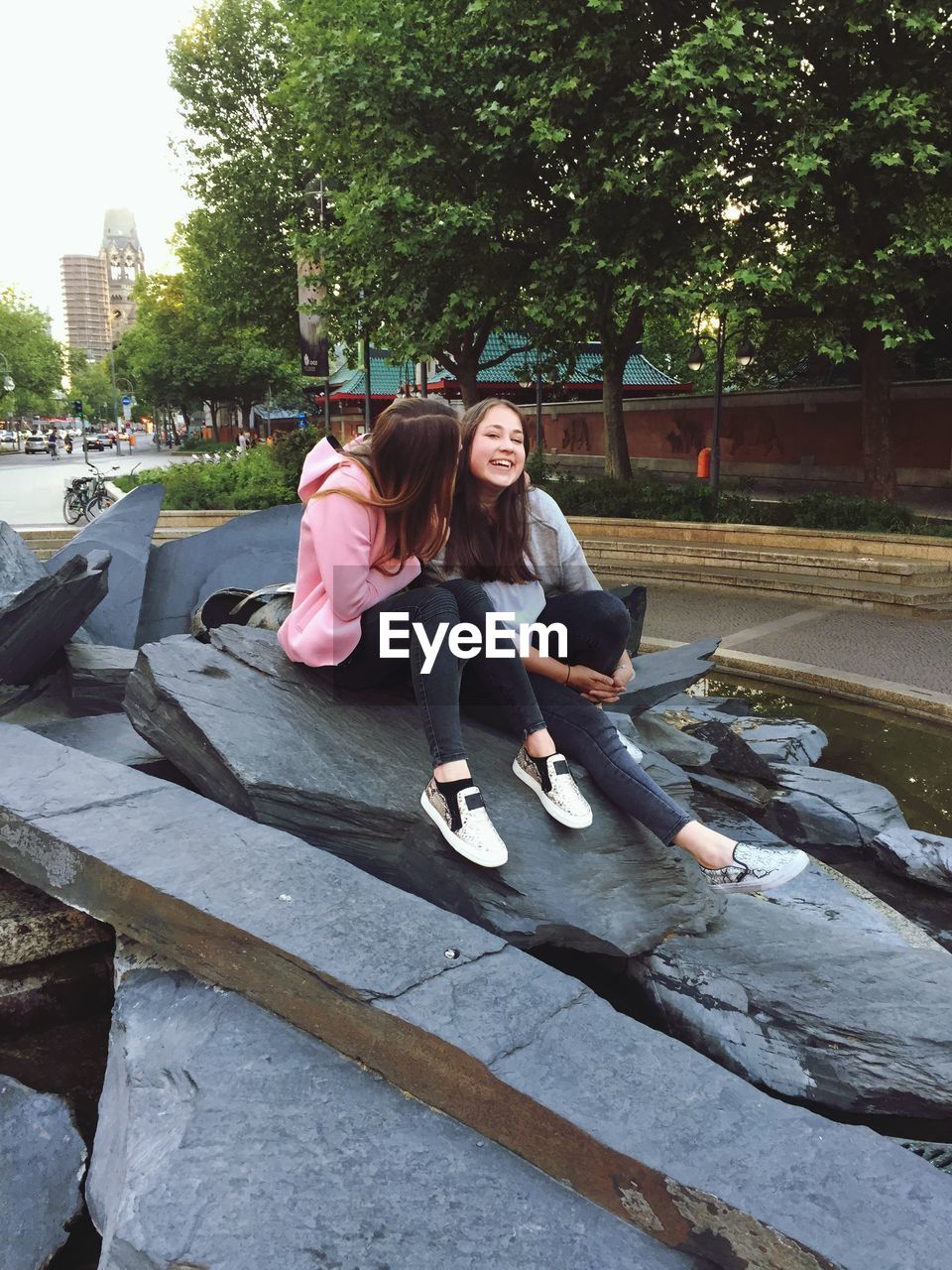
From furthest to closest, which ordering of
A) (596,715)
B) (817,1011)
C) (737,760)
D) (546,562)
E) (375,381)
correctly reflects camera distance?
(375,381) → (737,760) → (546,562) → (596,715) → (817,1011)

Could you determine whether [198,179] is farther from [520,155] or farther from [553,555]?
[553,555]

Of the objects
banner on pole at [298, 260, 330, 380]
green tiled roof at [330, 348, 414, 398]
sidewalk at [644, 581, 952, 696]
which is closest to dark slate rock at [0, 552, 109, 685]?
sidewalk at [644, 581, 952, 696]

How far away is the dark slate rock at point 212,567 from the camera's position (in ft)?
16.6

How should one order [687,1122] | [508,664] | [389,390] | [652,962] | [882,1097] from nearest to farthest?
[687,1122] → [882,1097] → [652,962] → [508,664] → [389,390]

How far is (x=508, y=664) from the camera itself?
2.97 meters

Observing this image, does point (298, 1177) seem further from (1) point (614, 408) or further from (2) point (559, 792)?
(1) point (614, 408)

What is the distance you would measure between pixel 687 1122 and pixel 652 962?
2.89 feet

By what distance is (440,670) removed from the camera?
9.11ft

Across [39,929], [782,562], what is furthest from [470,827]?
[782,562]

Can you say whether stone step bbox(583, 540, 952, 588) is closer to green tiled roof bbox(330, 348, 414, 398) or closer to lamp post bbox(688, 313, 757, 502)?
lamp post bbox(688, 313, 757, 502)

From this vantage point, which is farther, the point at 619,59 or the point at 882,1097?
the point at 619,59

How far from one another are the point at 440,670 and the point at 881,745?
4083mm


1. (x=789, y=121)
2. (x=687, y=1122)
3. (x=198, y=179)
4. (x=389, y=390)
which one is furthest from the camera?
(x=389, y=390)

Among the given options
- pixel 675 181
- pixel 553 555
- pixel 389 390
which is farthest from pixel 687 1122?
pixel 389 390
